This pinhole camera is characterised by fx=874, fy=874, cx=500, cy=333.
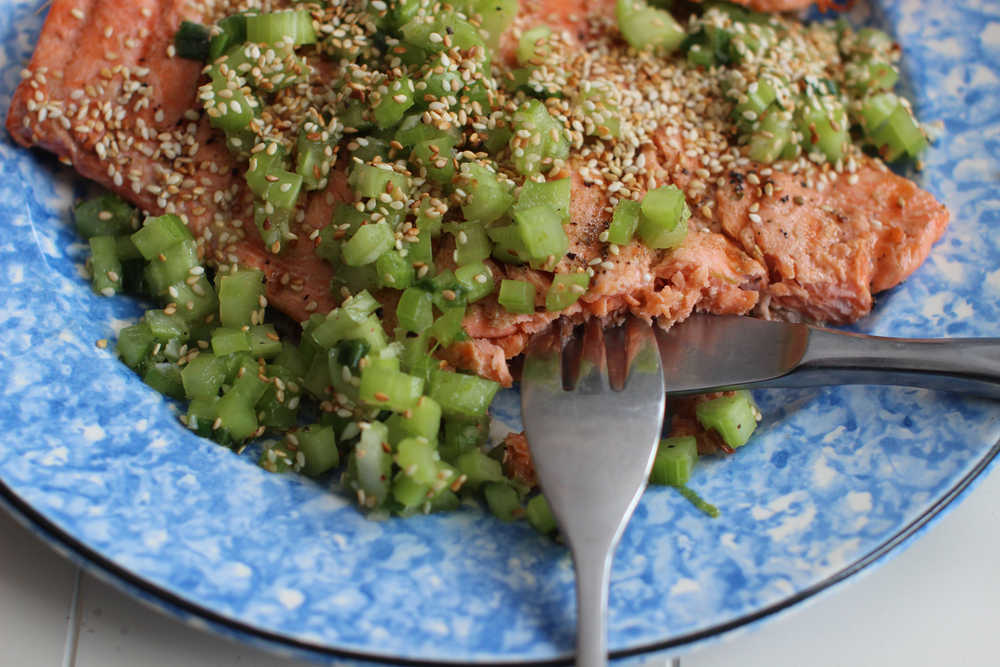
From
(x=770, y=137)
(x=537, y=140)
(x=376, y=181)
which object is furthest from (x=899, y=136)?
(x=376, y=181)

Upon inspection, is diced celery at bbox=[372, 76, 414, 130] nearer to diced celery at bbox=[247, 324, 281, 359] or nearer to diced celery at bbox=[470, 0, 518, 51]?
diced celery at bbox=[470, 0, 518, 51]

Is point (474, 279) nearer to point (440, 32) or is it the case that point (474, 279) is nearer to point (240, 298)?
point (240, 298)

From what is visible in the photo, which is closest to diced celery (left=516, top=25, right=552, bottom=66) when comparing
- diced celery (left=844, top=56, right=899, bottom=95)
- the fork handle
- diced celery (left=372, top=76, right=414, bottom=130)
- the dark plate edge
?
diced celery (left=372, top=76, right=414, bottom=130)

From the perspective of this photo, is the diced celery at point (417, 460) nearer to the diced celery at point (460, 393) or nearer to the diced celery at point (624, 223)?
the diced celery at point (460, 393)

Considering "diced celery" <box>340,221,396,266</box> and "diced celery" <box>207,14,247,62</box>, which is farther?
"diced celery" <box>207,14,247,62</box>

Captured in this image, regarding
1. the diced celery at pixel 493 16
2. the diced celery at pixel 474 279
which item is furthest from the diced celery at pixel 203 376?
the diced celery at pixel 493 16

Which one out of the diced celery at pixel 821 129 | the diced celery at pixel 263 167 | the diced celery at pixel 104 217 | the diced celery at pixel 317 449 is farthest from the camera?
the diced celery at pixel 821 129

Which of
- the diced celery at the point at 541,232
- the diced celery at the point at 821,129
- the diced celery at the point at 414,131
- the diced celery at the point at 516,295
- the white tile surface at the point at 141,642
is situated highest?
the diced celery at the point at 821,129
